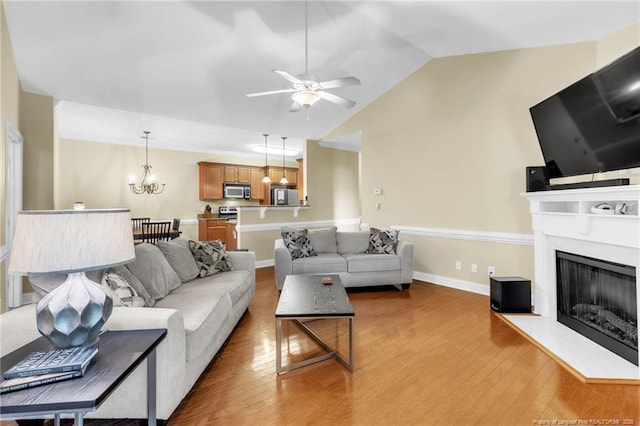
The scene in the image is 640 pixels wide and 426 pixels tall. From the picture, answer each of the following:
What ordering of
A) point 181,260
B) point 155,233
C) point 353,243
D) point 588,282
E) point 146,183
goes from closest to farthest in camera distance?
point 588,282
point 181,260
point 353,243
point 155,233
point 146,183

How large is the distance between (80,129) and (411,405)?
22.7ft

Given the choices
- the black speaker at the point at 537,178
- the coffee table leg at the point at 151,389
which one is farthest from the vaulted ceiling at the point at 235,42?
the coffee table leg at the point at 151,389

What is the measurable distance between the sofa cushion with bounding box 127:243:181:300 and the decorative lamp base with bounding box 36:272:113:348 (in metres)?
1.07

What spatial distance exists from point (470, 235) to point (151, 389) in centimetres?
394

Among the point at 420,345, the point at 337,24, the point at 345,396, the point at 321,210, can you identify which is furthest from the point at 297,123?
the point at 345,396

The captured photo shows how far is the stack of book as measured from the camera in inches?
42.9

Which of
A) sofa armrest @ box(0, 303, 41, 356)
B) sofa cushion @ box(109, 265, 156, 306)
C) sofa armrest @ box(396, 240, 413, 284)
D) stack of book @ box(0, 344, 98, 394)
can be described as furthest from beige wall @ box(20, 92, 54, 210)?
sofa armrest @ box(396, 240, 413, 284)

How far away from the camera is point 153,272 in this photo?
253cm

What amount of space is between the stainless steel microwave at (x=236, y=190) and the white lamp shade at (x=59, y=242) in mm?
6892

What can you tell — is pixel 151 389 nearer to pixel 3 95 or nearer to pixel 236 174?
pixel 3 95

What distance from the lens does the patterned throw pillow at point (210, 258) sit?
3.23 metres

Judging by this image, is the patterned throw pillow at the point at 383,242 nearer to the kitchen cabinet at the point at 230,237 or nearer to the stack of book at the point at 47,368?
the stack of book at the point at 47,368

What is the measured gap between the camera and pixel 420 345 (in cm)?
260

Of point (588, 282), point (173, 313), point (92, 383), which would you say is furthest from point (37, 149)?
point (588, 282)
